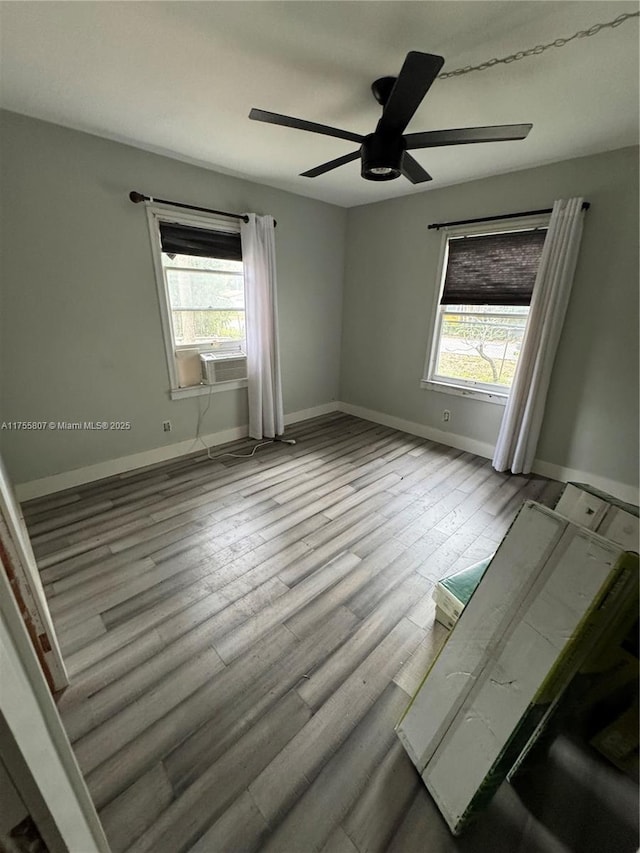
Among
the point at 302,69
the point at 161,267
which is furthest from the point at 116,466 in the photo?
the point at 302,69

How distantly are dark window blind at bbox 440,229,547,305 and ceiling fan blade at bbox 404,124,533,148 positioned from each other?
4.85 feet

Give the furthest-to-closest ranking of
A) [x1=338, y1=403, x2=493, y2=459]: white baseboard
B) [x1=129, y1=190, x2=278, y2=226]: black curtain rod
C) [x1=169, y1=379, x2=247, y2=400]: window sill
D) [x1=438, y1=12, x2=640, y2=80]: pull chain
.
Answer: [x1=338, y1=403, x2=493, y2=459]: white baseboard → [x1=169, y1=379, x2=247, y2=400]: window sill → [x1=129, y1=190, x2=278, y2=226]: black curtain rod → [x1=438, y1=12, x2=640, y2=80]: pull chain

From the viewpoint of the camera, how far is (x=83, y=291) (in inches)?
97.0

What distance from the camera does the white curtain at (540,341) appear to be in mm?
2504

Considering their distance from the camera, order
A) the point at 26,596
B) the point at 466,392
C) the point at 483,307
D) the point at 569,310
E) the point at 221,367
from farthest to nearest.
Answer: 1. the point at 466,392
2. the point at 221,367
3. the point at 483,307
4. the point at 569,310
5. the point at 26,596

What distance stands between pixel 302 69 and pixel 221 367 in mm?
2211

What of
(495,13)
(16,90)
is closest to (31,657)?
(495,13)

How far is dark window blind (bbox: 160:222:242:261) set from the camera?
2.78m

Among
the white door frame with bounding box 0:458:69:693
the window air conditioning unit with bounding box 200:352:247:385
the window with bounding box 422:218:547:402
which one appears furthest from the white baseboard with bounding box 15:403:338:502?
the window with bounding box 422:218:547:402

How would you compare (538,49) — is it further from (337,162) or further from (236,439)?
(236,439)

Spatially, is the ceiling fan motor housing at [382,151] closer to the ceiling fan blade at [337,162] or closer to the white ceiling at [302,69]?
the ceiling fan blade at [337,162]

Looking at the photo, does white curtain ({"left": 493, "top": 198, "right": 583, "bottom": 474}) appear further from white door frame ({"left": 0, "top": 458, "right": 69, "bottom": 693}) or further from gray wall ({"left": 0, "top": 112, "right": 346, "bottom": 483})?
white door frame ({"left": 0, "top": 458, "right": 69, "bottom": 693})

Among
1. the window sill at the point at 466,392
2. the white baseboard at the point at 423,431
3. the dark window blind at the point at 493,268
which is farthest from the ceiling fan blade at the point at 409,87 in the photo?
the white baseboard at the point at 423,431

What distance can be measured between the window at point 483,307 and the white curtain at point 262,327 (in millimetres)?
1683
